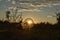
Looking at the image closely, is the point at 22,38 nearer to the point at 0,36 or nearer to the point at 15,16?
the point at 0,36

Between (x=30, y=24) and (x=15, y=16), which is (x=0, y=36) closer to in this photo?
(x=30, y=24)

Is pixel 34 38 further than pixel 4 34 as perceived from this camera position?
No

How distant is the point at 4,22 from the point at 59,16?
804cm

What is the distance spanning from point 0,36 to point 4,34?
93 cm

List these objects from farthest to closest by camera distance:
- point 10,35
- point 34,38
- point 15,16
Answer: point 15,16 < point 10,35 < point 34,38

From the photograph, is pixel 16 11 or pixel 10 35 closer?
pixel 10 35

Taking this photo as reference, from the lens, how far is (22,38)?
19969mm

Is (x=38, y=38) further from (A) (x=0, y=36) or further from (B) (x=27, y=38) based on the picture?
(A) (x=0, y=36)

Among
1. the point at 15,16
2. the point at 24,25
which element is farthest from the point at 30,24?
the point at 15,16

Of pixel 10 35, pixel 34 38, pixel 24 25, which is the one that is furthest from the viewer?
pixel 24 25

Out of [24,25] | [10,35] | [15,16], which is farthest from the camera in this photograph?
[15,16]

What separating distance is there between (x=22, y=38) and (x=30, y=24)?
14528 millimetres

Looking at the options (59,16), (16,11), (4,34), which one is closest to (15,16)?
(16,11)

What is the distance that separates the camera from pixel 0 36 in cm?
2114
